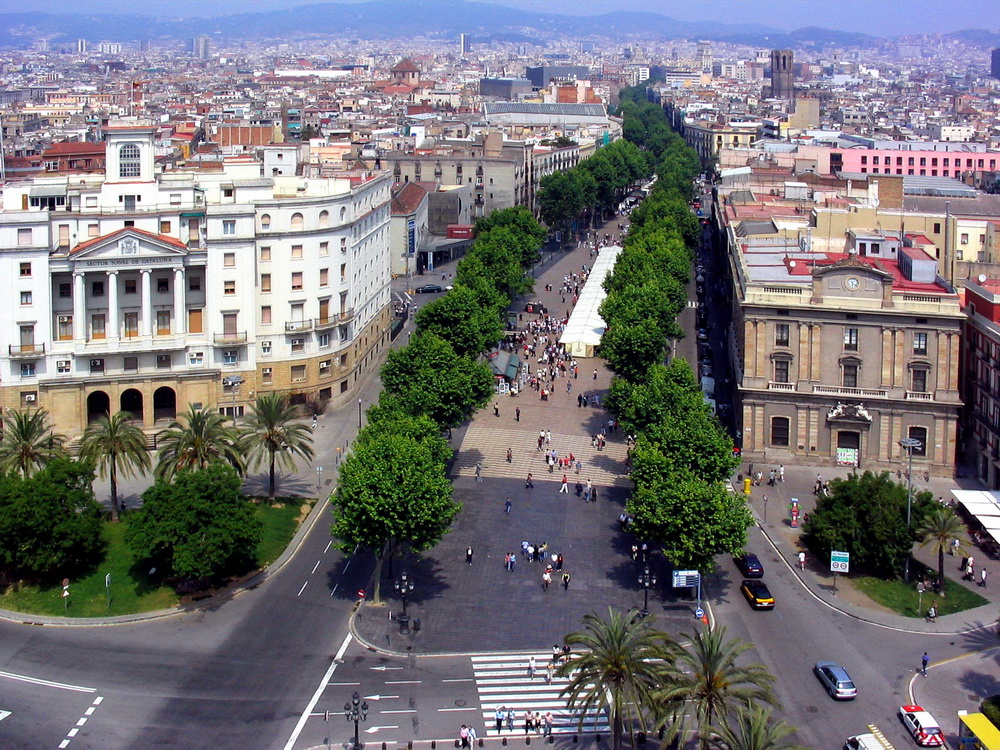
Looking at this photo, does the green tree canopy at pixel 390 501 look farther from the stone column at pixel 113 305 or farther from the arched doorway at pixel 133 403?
the stone column at pixel 113 305

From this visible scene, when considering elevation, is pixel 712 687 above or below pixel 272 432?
below

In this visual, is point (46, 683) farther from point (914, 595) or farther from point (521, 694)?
point (914, 595)

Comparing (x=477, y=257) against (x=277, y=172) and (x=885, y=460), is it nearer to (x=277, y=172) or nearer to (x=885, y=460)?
(x=277, y=172)

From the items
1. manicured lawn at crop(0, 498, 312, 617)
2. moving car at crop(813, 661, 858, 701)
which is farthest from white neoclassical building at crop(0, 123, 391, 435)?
moving car at crop(813, 661, 858, 701)

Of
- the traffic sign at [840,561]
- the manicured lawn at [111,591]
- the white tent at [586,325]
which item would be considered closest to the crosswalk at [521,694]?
the traffic sign at [840,561]

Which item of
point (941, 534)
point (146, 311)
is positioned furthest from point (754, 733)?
point (146, 311)

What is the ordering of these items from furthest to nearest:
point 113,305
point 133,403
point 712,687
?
point 133,403 < point 113,305 < point 712,687
